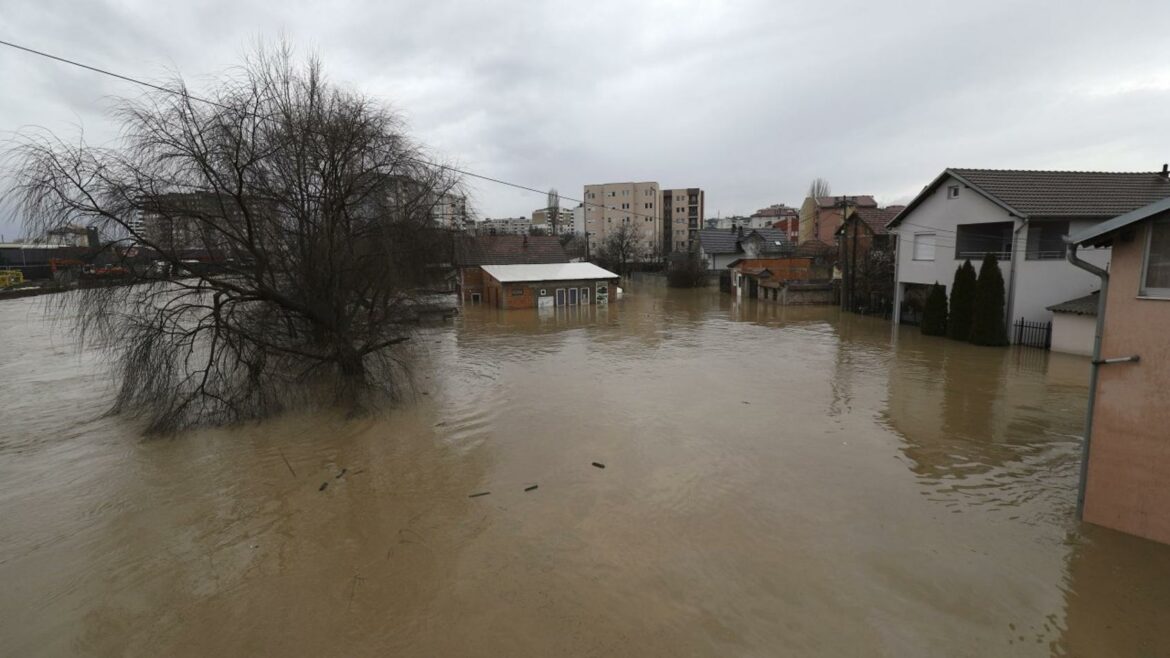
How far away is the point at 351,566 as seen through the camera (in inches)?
254

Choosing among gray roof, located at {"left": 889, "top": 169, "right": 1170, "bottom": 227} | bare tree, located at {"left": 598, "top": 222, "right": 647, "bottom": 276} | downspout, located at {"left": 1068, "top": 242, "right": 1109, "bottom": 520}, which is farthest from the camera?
bare tree, located at {"left": 598, "top": 222, "right": 647, "bottom": 276}

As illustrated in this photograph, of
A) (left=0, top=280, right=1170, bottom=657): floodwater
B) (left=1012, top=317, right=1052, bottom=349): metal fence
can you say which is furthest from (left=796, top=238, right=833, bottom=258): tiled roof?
(left=0, top=280, right=1170, bottom=657): floodwater

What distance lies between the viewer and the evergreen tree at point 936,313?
71.7ft

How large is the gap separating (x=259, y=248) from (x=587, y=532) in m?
9.90

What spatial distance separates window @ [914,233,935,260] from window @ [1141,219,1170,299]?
63.0 ft

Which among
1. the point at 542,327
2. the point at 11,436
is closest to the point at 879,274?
the point at 542,327

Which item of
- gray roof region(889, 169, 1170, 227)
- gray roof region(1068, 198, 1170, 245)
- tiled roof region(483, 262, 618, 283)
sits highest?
gray roof region(889, 169, 1170, 227)

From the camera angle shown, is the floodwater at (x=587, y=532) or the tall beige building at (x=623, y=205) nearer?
the floodwater at (x=587, y=532)

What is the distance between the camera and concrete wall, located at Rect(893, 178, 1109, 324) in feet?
61.1

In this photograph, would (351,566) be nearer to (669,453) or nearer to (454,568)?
(454,568)

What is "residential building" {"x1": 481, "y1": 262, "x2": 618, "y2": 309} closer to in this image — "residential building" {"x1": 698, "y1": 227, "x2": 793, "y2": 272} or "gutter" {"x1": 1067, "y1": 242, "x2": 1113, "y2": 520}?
"residential building" {"x1": 698, "y1": 227, "x2": 793, "y2": 272}

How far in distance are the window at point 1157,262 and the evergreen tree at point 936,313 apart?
17.8 meters

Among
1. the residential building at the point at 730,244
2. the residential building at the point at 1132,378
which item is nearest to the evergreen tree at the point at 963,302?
the residential building at the point at 1132,378

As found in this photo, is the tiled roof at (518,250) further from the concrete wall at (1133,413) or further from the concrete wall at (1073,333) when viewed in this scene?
the concrete wall at (1133,413)
